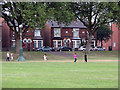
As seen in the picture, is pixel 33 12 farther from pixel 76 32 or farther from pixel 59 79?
pixel 76 32

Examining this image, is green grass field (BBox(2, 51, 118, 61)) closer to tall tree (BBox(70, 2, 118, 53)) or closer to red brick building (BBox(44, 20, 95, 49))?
tall tree (BBox(70, 2, 118, 53))

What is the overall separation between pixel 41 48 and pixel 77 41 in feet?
39.9

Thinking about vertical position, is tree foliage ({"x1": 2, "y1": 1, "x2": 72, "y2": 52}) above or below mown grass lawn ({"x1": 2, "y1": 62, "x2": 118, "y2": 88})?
above

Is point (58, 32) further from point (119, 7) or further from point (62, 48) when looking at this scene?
point (119, 7)

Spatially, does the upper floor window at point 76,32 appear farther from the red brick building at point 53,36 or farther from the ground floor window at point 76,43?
the ground floor window at point 76,43

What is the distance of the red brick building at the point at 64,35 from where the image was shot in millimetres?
81562

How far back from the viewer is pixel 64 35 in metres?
82.5

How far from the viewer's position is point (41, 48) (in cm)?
7706

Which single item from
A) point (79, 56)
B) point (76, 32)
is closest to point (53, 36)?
point (76, 32)

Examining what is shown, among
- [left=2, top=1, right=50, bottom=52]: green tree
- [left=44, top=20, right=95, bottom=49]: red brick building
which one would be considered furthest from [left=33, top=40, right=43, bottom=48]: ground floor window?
[left=2, top=1, right=50, bottom=52]: green tree

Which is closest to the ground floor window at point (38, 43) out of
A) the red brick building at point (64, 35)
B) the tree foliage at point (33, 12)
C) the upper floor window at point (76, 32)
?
the red brick building at point (64, 35)

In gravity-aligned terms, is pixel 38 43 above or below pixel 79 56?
above

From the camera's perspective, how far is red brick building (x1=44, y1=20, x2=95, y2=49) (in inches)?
3211

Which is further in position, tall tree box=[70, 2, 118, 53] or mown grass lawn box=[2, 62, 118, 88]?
tall tree box=[70, 2, 118, 53]
